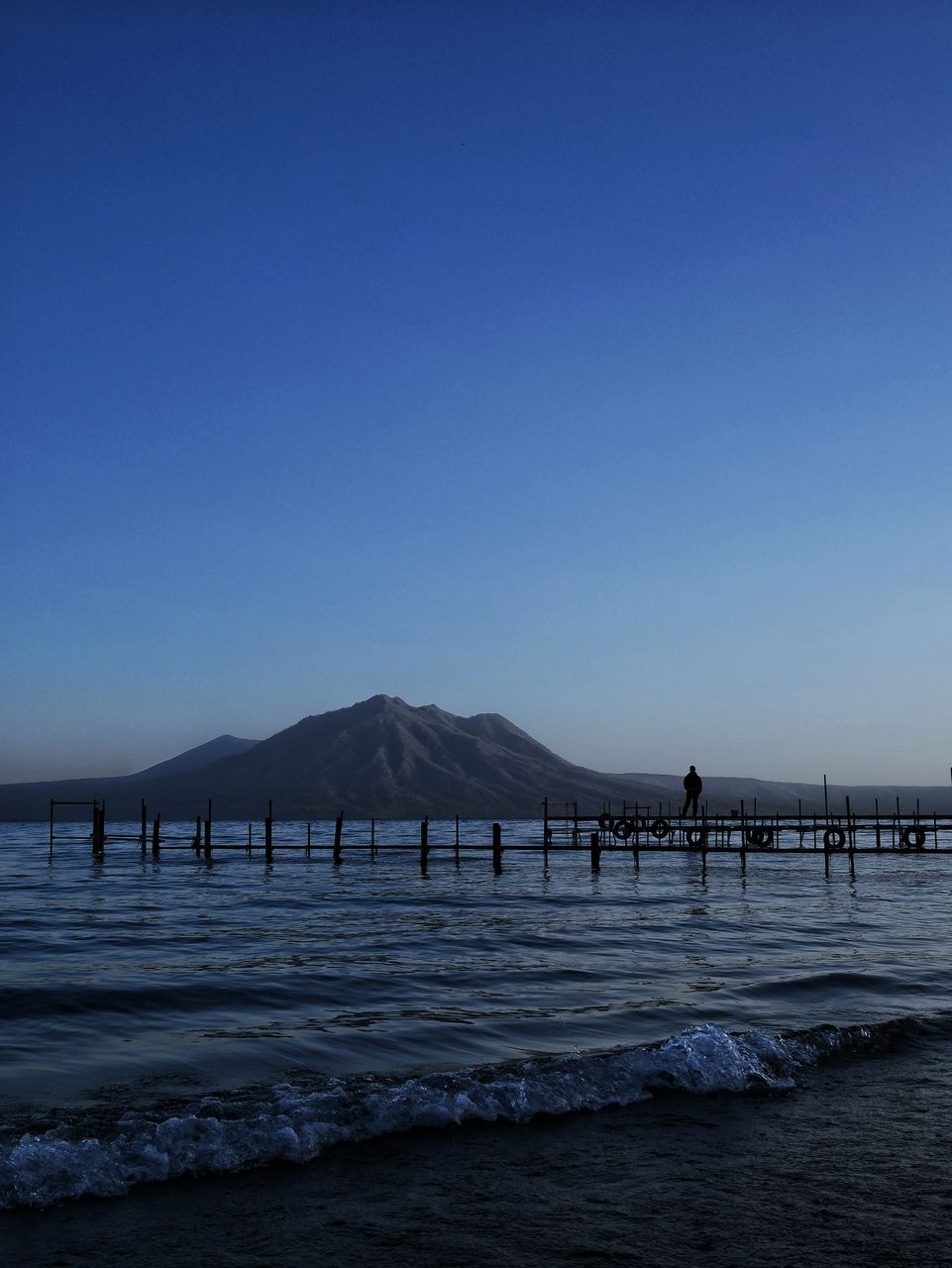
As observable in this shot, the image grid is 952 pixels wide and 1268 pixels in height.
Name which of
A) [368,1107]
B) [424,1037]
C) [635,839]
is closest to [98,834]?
[635,839]

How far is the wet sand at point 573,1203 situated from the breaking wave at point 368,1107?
24cm

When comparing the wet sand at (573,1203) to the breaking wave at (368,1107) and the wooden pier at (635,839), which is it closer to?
the breaking wave at (368,1107)

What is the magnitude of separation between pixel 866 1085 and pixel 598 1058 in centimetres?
274

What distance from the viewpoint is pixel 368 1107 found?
9.51 metres

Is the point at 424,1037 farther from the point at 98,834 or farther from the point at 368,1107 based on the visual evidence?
the point at 98,834

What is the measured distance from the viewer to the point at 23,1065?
38.7 ft

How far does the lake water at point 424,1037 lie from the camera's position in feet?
27.7

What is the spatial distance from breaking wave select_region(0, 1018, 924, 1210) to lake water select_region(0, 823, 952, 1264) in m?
0.03

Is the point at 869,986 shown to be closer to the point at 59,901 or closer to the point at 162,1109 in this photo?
the point at 162,1109

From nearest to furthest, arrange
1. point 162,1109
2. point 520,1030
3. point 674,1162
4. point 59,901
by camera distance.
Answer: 1. point 674,1162
2. point 162,1109
3. point 520,1030
4. point 59,901

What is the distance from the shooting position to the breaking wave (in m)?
8.09

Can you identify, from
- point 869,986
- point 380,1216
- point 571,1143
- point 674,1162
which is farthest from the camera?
point 869,986

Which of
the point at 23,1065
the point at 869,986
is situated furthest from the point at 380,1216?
the point at 869,986

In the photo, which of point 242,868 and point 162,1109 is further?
point 242,868
